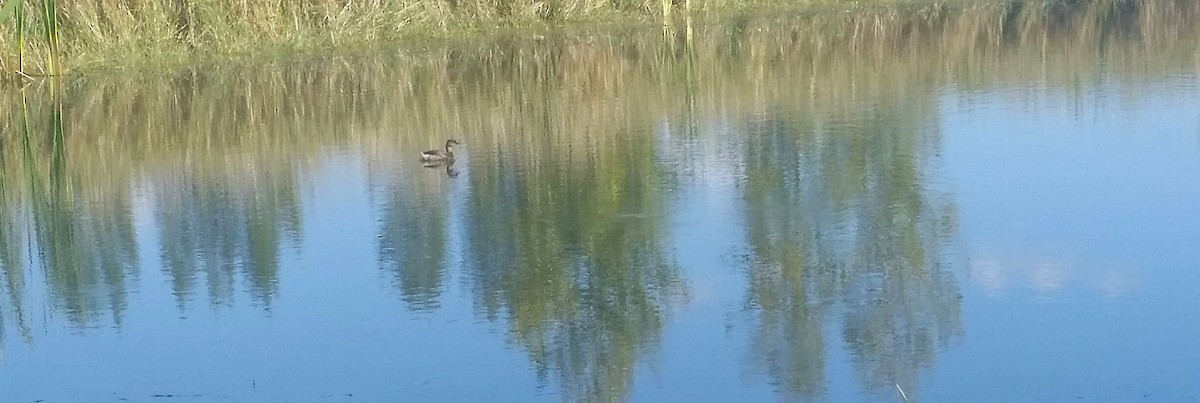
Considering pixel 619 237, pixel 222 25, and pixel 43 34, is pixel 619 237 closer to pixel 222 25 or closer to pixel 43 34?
pixel 43 34

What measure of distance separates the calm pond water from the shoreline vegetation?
78cm

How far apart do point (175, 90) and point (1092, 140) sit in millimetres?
6972

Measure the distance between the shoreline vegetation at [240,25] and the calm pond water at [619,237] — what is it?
78cm

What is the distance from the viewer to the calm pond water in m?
5.43

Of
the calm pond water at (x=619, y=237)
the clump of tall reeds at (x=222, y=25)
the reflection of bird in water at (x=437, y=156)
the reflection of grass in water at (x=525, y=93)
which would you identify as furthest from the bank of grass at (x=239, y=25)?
the reflection of bird in water at (x=437, y=156)

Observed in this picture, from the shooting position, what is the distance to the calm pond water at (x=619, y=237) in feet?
17.8

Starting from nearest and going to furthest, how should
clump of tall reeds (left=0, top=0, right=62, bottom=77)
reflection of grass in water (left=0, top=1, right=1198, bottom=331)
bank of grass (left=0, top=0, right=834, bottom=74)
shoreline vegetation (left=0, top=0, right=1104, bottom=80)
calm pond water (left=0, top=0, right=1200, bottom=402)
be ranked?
calm pond water (left=0, top=0, right=1200, bottom=402) < reflection of grass in water (left=0, top=1, right=1198, bottom=331) < clump of tall reeds (left=0, top=0, right=62, bottom=77) < shoreline vegetation (left=0, top=0, right=1104, bottom=80) < bank of grass (left=0, top=0, right=834, bottom=74)

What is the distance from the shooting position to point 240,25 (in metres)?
15.9

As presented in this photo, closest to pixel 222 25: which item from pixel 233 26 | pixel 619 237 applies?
pixel 233 26

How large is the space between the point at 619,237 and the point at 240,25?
9331mm

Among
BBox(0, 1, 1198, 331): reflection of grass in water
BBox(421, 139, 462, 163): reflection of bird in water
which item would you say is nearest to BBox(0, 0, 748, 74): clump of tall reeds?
BBox(0, 1, 1198, 331): reflection of grass in water

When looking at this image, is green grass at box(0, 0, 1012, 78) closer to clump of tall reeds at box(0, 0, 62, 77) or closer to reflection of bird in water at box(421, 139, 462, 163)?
clump of tall reeds at box(0, 0, 62, 77)

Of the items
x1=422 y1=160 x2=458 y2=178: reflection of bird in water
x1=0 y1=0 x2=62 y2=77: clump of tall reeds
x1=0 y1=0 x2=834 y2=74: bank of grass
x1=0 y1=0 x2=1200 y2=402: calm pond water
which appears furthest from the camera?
x1=0 y1=0 x2=834 y2=74: bank of grass

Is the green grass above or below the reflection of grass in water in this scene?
above
